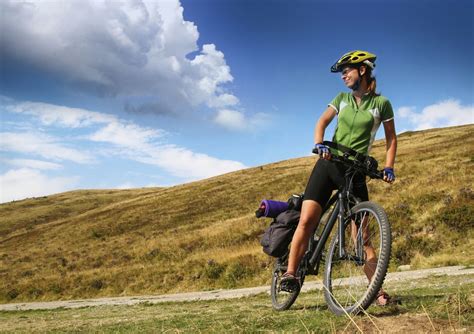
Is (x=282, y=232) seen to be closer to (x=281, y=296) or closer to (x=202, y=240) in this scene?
(x=281, y=296)

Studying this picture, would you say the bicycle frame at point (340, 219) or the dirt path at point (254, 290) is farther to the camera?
the dirt path at point (254, 290)

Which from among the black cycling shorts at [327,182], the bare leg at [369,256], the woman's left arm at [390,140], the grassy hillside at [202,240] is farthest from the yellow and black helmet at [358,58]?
the grassy hillside at [202,240]

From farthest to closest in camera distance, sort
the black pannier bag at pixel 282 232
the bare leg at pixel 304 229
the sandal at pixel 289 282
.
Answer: the black pannier bag at pixel 282 232 → the sandal at pixel 289 282 → the bare leg at pixel 304 229

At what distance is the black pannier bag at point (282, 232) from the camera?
591 centimetres

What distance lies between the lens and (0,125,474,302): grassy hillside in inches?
710

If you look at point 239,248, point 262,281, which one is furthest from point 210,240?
point 262,281

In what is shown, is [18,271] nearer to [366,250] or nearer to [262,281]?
[262,281]

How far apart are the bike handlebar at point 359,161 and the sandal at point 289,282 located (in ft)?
5.09

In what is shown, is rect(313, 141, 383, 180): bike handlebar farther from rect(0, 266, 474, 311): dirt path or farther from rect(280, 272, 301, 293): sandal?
rect(0, 266, 474, 311): dirt path

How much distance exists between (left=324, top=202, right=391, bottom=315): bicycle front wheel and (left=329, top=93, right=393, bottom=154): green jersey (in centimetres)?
80

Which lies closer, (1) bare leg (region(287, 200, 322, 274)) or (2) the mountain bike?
(2) the mountain bike

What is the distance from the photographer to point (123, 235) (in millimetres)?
43375

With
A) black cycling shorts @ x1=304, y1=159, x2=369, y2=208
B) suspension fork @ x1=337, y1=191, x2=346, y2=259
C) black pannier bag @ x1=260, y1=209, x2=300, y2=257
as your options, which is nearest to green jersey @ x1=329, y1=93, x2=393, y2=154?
black cycling shorts @ x1=304, y1=159, x2=369, y2=208

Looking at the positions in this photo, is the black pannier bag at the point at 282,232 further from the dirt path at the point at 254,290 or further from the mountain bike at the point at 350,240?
the dirt path at the point at 254,290
